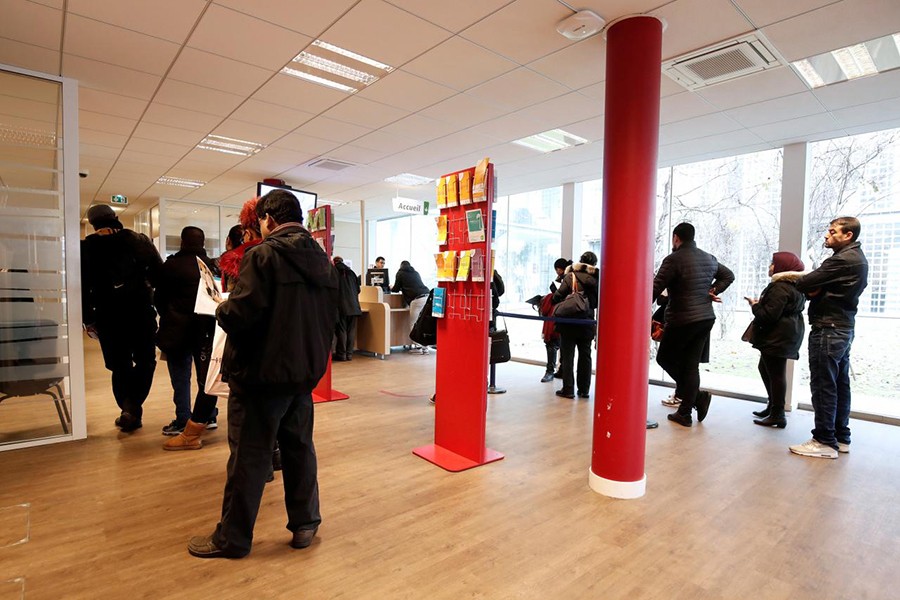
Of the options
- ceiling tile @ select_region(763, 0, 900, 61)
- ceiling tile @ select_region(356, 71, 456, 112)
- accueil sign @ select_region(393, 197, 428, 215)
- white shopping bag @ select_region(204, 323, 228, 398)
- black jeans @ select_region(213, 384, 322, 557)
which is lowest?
black jeans @ select_region(213, 384, 322, 557)

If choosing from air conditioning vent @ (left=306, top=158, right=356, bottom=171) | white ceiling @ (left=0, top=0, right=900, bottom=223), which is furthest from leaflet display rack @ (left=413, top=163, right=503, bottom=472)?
air conditioning vent @ (left=306, top=158, right=356, bottom=171)

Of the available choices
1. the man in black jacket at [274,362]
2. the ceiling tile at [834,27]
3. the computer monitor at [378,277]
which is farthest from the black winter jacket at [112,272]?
the computer monitor at [378,277]

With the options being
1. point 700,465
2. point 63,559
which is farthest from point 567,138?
point 63,559

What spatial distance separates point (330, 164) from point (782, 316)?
540cm

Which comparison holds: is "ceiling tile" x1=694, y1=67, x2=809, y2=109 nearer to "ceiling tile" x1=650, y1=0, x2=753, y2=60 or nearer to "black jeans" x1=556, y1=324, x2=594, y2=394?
"ceiling tile" x1=650, y1=0, x2=753, y2=60

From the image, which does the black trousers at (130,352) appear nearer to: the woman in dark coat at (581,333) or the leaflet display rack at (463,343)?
the leaflet display rack at (463,343)

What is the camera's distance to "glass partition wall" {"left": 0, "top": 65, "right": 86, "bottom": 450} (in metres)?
3.37

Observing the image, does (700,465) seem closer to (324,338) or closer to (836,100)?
(324,338)

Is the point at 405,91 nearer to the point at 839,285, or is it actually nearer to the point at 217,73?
the point at 217,73

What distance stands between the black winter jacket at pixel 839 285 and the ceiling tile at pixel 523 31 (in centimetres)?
231

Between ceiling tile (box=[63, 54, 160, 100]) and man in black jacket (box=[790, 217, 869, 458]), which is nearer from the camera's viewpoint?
man in black jacket (box=[790, 217, 869, 458])

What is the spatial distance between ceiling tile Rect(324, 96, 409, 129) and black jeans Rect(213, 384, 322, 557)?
3091mm

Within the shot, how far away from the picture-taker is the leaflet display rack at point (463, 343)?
3021 mm

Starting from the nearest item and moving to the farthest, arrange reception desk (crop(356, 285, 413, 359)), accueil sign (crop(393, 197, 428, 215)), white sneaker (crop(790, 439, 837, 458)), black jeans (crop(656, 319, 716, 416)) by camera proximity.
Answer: white sneaker (crop(790, 439, 837, 458))
black jeans (crop(656, 319, 716, 416))
reception desk (crop(356, 285, 413, 359))
accueil sign (crop(393, 197, 428, 215))
